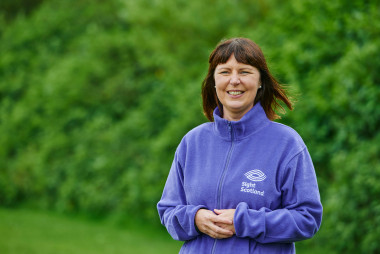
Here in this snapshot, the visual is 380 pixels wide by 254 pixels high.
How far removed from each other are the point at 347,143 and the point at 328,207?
0.81 m

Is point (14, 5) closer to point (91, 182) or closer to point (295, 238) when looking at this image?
point (91, 182)

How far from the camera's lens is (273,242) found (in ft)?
8.27

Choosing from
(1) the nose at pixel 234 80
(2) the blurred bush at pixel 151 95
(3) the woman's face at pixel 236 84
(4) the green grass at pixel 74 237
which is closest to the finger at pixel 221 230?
(3) the woman's face at pixel 236 84

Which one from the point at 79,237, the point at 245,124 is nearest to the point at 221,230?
the point at 245,124

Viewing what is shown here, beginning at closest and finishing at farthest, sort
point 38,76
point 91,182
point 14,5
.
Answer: point 91,182 → point 38,76 → point 14,5

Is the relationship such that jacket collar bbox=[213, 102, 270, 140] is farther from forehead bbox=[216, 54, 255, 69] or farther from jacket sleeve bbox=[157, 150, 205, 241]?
jacket sleeve bbox=[157, 150, 205, 241]

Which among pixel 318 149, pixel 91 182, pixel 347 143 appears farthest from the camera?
pixel 91 182

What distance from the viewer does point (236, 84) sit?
264 centimetres

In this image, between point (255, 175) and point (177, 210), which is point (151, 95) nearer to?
point (177, 210)

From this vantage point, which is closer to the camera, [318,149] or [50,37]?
[318,149]

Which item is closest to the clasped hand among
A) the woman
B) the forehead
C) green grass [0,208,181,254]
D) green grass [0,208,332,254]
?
the woman

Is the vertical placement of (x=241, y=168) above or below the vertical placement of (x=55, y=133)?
below

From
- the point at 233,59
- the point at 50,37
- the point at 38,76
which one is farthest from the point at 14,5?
the point at 233,59

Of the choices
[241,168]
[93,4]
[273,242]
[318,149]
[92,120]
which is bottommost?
[273,242]
